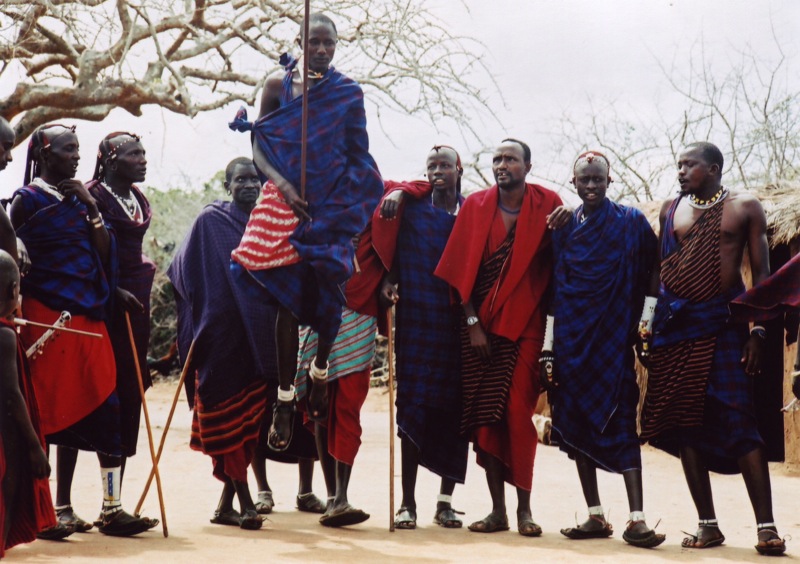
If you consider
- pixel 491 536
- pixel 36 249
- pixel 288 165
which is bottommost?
pixel 491 536

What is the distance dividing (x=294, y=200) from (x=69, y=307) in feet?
5.01

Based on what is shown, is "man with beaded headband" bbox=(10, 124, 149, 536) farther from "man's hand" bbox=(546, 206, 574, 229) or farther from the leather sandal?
"man's hand" bbox=(546, 206, 574, 229)

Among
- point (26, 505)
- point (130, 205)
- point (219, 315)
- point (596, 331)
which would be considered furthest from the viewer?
point (219, 315)

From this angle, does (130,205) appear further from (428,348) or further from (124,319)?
(428,348)

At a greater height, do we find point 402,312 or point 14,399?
point 402,312

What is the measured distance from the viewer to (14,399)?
4922mm

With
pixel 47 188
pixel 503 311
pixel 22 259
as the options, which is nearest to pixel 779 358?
pixel 503 311

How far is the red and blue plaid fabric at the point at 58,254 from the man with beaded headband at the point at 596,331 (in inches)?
109

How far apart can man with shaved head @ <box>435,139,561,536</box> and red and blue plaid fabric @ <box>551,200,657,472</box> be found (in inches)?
7.5

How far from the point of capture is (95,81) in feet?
45.4

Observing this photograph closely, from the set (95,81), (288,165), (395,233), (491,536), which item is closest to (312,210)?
(288,165)

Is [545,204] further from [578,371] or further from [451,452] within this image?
[451,452]

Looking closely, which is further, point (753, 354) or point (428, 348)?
point (428, 348)

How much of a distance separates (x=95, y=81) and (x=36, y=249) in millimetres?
8061
